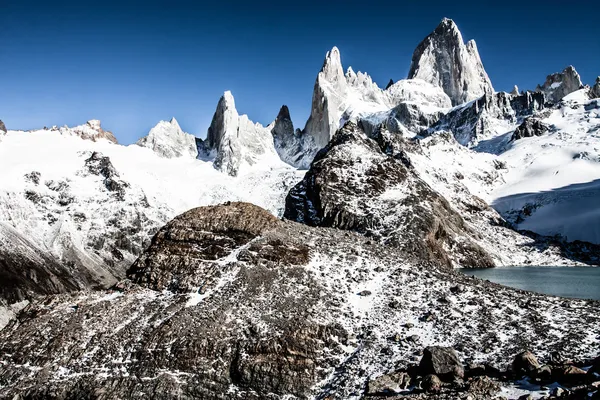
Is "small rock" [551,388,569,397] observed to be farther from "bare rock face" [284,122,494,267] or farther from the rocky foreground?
"bare rock face" [284,122,494,267]

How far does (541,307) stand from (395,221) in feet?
286

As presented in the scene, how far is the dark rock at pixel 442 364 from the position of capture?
2048 cm

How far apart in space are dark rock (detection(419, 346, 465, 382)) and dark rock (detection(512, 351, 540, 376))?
7.67ft

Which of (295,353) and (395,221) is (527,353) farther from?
(395,221)

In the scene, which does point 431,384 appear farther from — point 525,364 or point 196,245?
point 196,245

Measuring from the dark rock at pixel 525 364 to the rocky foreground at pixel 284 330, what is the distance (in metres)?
0.05

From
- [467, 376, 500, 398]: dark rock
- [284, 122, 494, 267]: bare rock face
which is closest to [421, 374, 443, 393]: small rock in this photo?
[467, 376, 500, 398]: dark rock

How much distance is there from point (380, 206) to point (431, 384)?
102m

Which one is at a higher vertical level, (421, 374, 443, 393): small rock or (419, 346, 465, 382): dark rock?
(419, 346, 465, 382): dark rock

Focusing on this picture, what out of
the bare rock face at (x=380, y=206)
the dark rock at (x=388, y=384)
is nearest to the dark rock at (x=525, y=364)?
the dark rock at (x=388, y=384)

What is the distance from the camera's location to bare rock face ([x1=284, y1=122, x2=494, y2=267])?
4387 inches

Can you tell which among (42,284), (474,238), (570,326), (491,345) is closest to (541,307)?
(570,326)

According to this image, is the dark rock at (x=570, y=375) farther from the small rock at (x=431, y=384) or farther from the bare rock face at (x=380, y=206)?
the bare rock face at (x=380, y=206)

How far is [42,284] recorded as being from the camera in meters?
187
